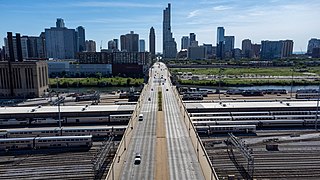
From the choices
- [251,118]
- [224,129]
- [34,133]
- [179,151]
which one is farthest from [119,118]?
[251,118]

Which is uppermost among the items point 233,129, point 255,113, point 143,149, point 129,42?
point 129,42

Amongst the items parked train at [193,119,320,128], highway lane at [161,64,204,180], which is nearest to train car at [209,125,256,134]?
parked train at [193,119,320,128]

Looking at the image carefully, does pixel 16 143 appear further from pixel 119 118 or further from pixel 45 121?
pixel 119 118

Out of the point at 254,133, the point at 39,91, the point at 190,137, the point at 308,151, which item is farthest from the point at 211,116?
the point at 39,91

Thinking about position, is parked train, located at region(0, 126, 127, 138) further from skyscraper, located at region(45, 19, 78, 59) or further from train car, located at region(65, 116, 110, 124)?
skyscraper, located at region(45, 19, 78, 59)

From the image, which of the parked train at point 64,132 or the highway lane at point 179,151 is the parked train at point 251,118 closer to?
the highway lane at point 179,151

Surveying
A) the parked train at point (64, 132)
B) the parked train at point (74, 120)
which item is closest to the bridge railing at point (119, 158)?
the parked train at point (64, 132)
